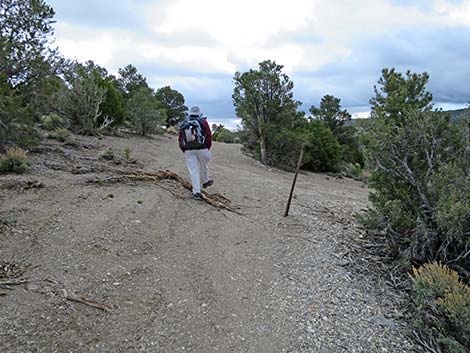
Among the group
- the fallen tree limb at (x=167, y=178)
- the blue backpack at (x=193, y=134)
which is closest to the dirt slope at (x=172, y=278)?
the fallen tree limb at (x=167, y=178)

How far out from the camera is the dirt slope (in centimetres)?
297

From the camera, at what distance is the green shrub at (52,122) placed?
12.5 meters

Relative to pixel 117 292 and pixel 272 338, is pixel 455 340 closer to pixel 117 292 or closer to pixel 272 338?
pixel 272 338

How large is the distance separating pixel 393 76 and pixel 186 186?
4.32 m

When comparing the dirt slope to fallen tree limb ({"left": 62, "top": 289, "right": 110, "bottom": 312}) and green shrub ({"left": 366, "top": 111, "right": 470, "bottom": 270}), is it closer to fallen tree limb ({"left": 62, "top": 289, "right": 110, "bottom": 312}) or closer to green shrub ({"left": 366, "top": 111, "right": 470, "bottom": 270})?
fallen tree limb ({"left": 62, "top": 289, "right": 110, "bottom": 312})

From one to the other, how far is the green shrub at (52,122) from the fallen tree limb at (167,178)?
23.6 ft

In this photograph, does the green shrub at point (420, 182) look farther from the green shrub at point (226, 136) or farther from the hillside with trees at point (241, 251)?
the green shrub at point (226, 136)

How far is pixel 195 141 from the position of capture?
21.4 ft

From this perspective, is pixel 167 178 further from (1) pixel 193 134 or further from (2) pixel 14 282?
(2) pixel 14 282

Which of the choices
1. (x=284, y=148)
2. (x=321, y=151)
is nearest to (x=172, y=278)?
(x=284, y=148)

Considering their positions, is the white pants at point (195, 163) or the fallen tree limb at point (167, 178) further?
the white pants at point (195, 163)

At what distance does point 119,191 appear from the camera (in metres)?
6.15

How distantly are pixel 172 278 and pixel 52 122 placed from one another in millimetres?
11520

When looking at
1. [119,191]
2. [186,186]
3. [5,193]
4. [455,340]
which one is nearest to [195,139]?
[186,186]
